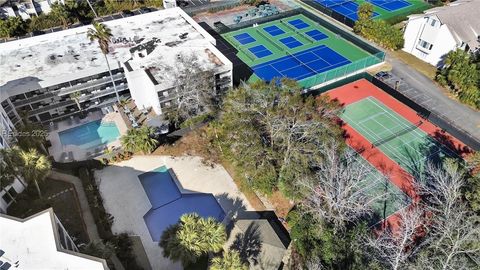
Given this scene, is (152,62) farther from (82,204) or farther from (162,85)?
(82,204)

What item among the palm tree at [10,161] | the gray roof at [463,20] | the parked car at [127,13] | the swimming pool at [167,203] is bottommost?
the swimming pool at [167,203]

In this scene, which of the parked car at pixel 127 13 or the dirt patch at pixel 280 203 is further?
the parked car at pixel 127 13

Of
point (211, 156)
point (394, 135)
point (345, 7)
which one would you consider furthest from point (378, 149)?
point (345, 7)

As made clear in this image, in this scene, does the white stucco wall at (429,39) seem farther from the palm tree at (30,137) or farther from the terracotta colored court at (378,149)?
the palm tree at (30,137)

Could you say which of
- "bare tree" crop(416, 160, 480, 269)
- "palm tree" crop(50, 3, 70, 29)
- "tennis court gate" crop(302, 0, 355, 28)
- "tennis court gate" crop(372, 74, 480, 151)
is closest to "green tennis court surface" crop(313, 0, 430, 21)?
"tennis court gate" crop(302, 0, 355, 28)

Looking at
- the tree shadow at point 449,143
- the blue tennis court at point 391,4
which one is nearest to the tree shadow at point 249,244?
the tree shadow at point 449,143

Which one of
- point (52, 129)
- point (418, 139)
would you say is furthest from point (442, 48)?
point (52, 129)

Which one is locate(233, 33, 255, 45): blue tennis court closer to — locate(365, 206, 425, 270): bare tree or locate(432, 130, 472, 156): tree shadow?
locate(432, 130, 472, 156): tree shadow
